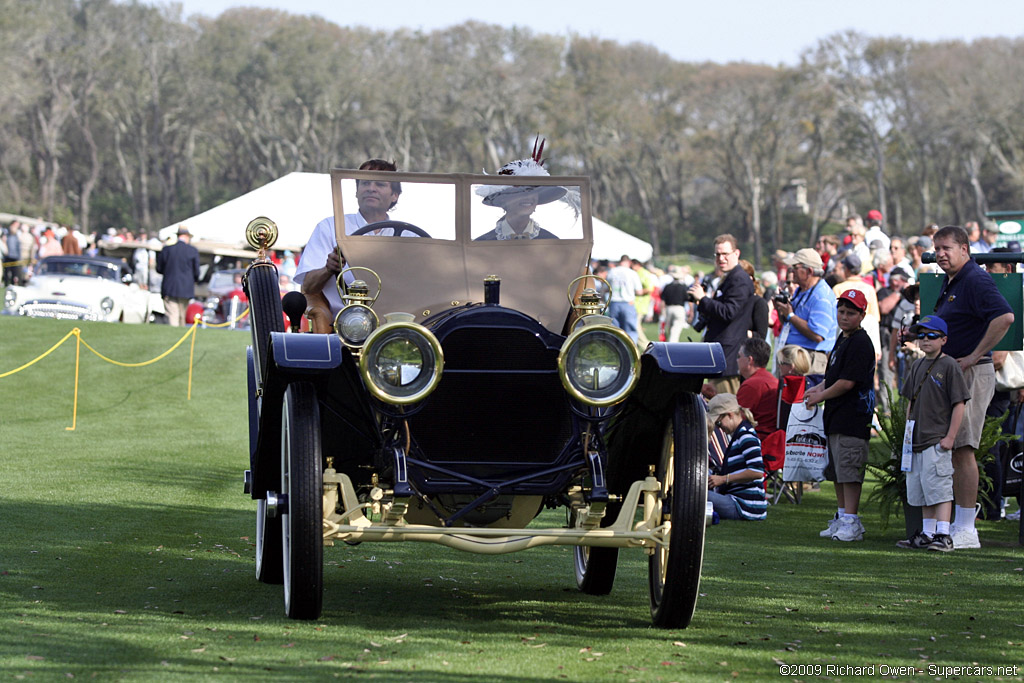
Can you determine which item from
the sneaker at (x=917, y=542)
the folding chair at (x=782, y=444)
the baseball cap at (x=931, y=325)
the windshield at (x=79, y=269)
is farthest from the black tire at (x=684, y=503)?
the windshield at (x=79, y=269)

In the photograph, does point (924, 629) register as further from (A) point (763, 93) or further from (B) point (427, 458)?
(A) point (763, 93)

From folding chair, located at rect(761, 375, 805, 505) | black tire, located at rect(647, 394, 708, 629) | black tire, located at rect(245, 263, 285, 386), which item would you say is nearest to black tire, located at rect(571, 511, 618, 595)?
black tire, located at rect(647, 394, 708, 629)

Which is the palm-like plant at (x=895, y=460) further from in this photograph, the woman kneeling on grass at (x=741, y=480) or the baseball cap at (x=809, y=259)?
the baseball cap at (x=809, y=259)

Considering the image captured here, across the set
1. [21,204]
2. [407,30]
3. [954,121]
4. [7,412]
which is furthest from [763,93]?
[7,412]

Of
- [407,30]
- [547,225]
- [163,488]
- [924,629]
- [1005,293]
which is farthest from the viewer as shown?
[407,30]

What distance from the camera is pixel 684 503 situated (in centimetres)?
544

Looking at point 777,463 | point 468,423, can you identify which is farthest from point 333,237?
point 777,463

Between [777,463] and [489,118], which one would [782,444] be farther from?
[489,118]

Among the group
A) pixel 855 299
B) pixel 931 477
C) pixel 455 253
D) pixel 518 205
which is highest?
pixel 518 205

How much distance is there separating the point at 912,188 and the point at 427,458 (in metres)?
75.9

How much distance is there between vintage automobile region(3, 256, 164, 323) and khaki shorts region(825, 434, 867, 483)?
18.7 meters

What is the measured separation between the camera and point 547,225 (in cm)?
667

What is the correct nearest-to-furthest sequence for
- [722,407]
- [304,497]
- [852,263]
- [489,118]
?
1. [304,497]
2. [722,407]
3. [852,263]
4. [489,118]

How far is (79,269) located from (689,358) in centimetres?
2461
